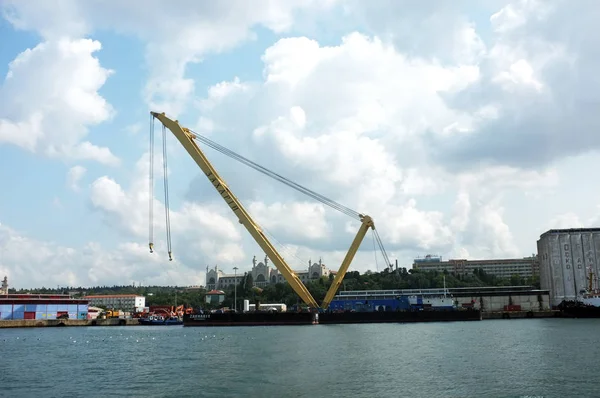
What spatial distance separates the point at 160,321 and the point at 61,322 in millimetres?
16804

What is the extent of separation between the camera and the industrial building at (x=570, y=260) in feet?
339

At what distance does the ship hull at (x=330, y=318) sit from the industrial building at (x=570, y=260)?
30.5 meters

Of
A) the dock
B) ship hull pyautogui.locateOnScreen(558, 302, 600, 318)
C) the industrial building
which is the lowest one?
the dock

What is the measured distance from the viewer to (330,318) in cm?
7869

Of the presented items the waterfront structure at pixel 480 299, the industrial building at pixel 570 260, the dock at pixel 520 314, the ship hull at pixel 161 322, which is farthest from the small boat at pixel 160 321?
the industrial building at pixel 570 260

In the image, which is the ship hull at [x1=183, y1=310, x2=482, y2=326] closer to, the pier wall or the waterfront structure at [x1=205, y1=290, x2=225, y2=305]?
the pier wall

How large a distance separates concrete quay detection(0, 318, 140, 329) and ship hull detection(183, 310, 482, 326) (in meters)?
24.7

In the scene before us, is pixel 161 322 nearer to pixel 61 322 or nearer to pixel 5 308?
pixel 61 322

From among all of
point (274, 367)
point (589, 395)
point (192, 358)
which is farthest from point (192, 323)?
point (589, 395)

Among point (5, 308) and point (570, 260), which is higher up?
point (570, 260)

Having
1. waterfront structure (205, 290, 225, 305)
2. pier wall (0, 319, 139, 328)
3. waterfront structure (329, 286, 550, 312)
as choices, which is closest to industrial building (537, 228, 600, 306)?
waterfront structure (329, 286, 550, 312)

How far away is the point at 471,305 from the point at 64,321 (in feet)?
231

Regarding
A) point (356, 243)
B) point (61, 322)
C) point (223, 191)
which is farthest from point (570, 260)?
point (61, 322)

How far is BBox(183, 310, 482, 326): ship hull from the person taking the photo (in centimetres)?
7862
